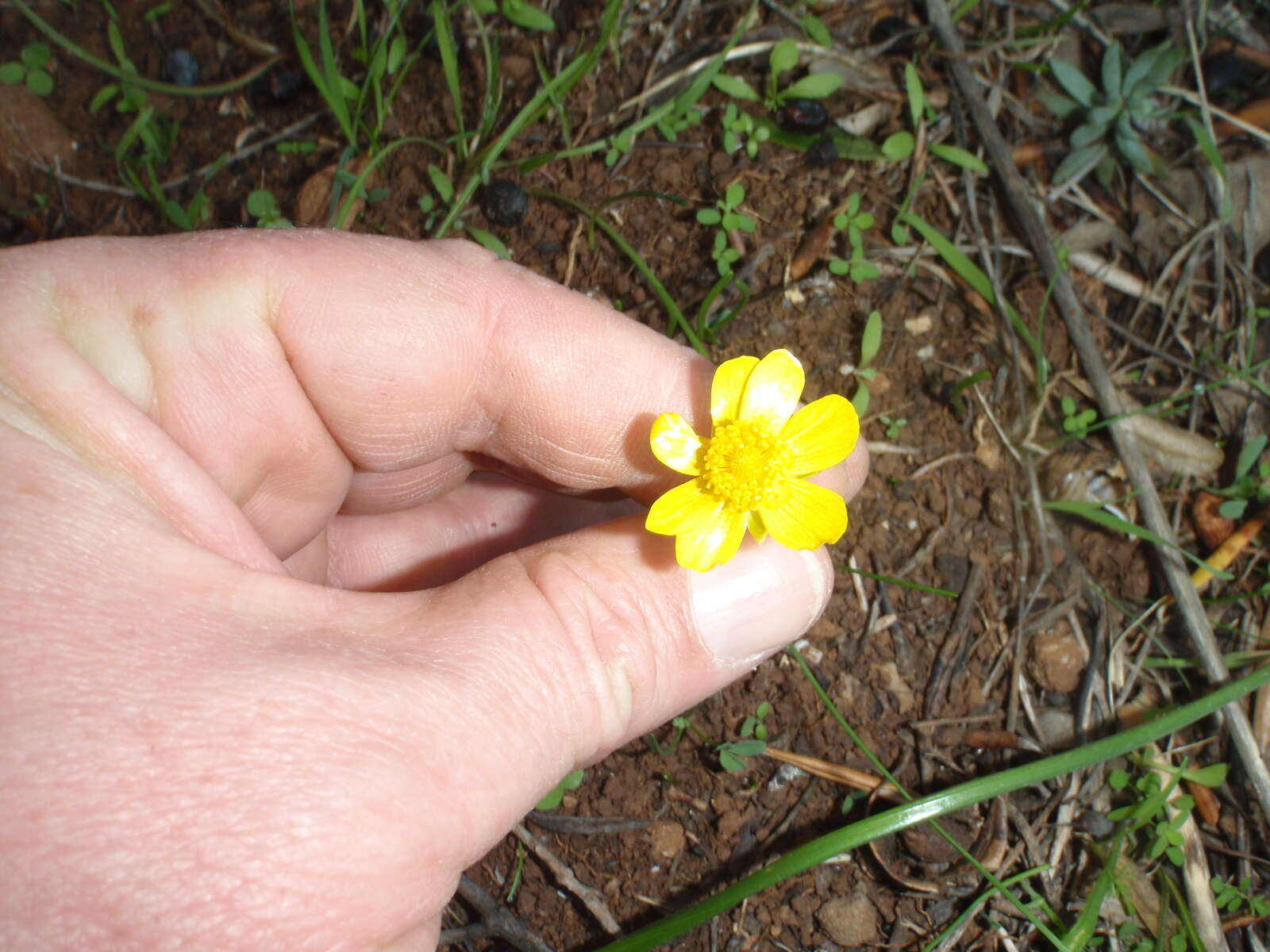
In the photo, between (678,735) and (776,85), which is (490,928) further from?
(776,85)

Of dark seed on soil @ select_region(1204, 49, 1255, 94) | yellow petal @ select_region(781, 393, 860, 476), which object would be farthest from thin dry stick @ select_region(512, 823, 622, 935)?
dark seed on soil @ select_region(1204, 49, 1255, 94)

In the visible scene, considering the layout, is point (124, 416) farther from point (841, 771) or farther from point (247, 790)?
point (841, 771)

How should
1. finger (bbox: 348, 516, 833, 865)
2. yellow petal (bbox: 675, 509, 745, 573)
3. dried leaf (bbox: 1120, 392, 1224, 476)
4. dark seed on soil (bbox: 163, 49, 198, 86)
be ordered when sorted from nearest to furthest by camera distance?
finger (bbox: 348, 516, 833, 865)
yellow petal (bbox: 675, 509, 745, 573)
dried leaf (bbox: 1120, 392, 1224, 476)
dark seed on soil (bbox: 163, 49, 198, 86)

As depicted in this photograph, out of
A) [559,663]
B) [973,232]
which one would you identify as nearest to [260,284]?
[559,663]

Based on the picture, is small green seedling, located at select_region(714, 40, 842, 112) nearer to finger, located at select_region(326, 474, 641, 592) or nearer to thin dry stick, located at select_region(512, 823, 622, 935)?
finger, located at select_region(326, 474, 641, 592)

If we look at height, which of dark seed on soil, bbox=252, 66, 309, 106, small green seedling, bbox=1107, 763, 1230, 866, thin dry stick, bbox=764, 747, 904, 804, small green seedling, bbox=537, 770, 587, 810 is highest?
dark seed on soil, bbox=252, 66, 309, 106
